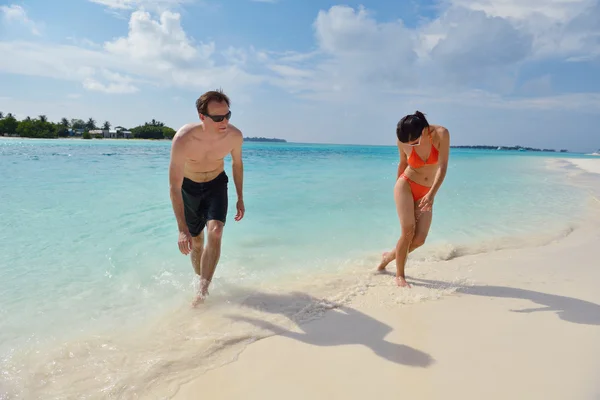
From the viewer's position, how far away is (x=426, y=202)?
3.84m

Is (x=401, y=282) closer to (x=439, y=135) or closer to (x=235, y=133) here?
(x=439, y=135)

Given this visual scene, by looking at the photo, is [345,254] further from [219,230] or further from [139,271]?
[139,271]

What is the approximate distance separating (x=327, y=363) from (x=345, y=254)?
296 cm

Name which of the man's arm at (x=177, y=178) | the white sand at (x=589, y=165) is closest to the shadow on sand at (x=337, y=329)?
the man's arm at (x=177, y=178)

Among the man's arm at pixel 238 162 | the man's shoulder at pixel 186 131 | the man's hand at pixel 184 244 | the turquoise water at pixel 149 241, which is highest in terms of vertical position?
the man's shoulder at pixel 186 131

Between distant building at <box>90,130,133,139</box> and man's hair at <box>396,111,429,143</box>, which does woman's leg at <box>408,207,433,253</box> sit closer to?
man's hair at <box>396,111,429,143</box>

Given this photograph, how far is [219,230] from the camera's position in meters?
3.69

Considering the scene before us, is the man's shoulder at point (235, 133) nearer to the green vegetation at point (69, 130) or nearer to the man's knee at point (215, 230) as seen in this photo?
the man's knee at point (215, 230)

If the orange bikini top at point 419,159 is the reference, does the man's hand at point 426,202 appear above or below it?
below

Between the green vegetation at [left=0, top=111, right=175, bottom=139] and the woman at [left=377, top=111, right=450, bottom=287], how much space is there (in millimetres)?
115382

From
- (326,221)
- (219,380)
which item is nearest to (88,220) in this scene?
(326,221)

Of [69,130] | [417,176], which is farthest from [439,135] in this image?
[69,130]

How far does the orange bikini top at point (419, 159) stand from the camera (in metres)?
3.83

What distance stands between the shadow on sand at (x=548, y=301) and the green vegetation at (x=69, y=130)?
11594cm
